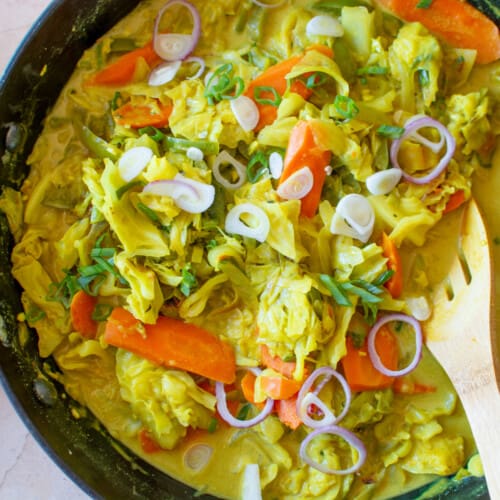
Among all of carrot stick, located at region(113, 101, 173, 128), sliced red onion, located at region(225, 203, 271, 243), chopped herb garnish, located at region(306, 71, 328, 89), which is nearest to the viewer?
sliced red onion, located at region(225, 203, 271, 243)

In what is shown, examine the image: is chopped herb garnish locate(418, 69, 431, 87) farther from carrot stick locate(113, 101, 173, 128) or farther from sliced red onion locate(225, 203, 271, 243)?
carrot stick locate(113, 101, 173, 128)

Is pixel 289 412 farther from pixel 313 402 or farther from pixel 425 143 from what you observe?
pixel 425 143

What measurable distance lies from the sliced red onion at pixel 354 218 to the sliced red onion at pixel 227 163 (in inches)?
15.9

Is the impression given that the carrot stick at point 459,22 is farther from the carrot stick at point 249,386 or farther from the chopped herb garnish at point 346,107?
the carrot stick at point 249,386

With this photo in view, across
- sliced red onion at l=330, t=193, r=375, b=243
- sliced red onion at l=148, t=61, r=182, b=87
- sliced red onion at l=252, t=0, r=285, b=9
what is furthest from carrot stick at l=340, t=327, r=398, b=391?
sliced red onion at l=252, t=0, r=285, b=9

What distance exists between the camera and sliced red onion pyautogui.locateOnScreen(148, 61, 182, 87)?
293 centimetres

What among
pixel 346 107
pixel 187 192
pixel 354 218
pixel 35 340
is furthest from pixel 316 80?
pixel 35 340

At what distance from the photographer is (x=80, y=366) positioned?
288cm

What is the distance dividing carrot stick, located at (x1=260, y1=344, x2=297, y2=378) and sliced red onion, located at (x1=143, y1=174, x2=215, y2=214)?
1.96 feet

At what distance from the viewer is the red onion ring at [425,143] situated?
9.07 ft

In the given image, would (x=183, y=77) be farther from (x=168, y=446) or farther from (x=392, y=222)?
(x=168, y=446)

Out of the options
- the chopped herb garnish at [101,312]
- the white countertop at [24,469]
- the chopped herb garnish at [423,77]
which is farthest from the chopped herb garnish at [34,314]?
the chopped herb garnish at [423,77]

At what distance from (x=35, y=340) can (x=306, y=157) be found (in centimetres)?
129

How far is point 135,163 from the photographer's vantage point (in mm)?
2727
